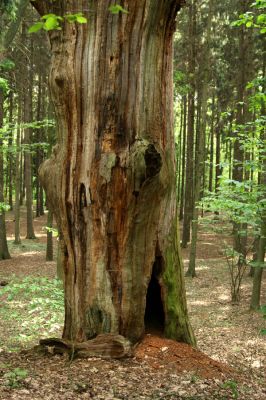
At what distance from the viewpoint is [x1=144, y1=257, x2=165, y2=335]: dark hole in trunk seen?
15.6ft

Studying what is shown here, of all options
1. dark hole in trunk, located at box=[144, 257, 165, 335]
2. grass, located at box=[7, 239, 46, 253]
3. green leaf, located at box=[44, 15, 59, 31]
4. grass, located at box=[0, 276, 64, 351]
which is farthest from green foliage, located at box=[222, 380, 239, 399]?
grass, located at box=[7, 239, 46, 253]

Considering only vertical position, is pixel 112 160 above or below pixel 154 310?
above

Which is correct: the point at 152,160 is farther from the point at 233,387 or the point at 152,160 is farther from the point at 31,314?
the point at 31,314

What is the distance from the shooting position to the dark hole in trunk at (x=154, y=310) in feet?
15.6

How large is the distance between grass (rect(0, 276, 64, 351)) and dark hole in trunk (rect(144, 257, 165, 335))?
1357mm

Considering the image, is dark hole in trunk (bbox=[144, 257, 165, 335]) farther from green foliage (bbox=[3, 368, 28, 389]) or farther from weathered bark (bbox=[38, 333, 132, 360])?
green foliage (bbox=[3, 368, 28, 389])

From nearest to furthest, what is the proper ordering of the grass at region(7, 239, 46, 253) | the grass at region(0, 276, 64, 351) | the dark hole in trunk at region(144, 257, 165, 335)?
the dark hole in trunk at region(144, 257, 165, 335) < the grass at region(0, 276, 64, 351) < the grass at region(7, 239, 46, 253)

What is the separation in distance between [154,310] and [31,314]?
4.75m

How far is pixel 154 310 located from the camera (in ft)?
16.1

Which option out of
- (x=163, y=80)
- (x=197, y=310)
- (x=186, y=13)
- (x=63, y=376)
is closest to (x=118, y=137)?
(x=163, y=80)

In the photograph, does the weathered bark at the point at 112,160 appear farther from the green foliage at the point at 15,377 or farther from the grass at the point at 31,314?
the grass at the point at 31,314

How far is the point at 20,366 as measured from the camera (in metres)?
4.21

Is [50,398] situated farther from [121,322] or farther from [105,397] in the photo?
[121,322]

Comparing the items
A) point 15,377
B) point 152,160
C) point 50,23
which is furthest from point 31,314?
point 50,23
